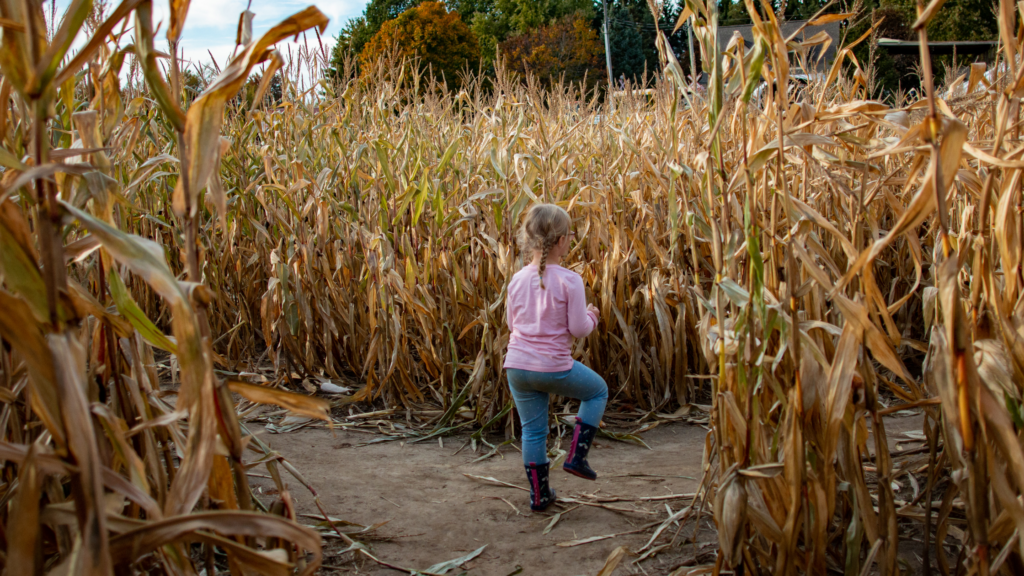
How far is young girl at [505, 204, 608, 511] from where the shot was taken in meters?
2.46

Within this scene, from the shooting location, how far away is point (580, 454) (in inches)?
96.8

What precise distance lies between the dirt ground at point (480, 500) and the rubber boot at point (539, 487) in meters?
0.03

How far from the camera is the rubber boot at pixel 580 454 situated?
245 centimetres

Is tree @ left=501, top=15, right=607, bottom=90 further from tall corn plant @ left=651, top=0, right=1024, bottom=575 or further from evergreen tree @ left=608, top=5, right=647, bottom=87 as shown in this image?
tall corn plant @ left=651, top=0, right=1024, bottom=575

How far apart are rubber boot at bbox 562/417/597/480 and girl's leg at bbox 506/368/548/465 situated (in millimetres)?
91

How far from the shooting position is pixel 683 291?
3.26 metres

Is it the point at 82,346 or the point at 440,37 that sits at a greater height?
the point at 440,37

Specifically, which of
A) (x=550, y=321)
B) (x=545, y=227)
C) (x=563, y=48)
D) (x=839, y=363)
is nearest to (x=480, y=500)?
(x=550, y=321)

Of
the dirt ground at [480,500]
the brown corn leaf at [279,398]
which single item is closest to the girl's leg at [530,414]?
the dirt ground at [480,500]

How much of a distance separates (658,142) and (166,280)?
9.05 feet

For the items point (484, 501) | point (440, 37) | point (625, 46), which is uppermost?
point (625, 46)

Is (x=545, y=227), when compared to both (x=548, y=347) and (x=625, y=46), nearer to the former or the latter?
(x=548, y=347)

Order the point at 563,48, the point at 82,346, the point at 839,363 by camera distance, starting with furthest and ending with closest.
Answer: the point at 563,48 < the point at 839,363 < the point at 82,346

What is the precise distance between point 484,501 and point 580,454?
0.38m
